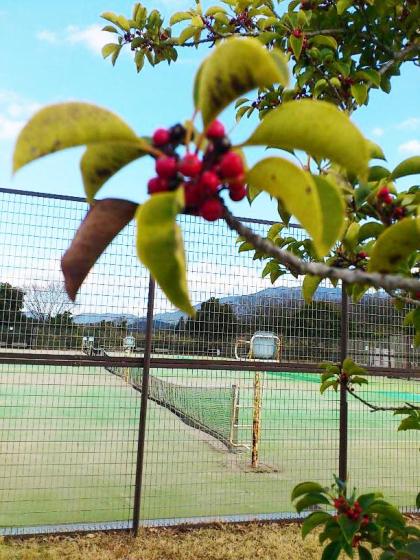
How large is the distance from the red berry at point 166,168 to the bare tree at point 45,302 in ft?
10.8

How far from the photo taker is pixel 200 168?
0.78m

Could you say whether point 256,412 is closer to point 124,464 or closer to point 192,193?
point 124,464

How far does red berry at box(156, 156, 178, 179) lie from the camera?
76 cm

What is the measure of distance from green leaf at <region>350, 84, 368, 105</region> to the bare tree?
256 cm

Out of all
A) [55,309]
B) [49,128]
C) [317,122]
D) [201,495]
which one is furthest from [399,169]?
[201,495]

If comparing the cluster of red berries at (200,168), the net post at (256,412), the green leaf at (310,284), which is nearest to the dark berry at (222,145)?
the cluster of red berries at (200,168)

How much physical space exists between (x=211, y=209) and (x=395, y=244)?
1.37 ft

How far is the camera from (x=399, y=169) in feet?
4.85

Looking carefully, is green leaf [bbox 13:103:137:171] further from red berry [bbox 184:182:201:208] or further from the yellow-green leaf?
the yellow-green leaf

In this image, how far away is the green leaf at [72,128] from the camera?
30.2 inches

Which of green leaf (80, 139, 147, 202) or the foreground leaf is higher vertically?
green leaf (80, 139, 147, 202)

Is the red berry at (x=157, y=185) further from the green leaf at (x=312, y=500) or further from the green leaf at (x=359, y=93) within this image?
the green leaf at (x=359, y=93)

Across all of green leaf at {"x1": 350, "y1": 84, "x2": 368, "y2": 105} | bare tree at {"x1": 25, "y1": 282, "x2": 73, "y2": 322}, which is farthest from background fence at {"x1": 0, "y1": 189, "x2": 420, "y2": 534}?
green leaf at {"x1": 350, "y1": 84, "x2": 368, "y2": 105}

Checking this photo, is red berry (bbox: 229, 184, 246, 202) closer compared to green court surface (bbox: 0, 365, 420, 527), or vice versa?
red berry (bbox: 229, 184, 246, 202)
